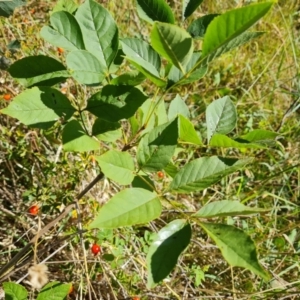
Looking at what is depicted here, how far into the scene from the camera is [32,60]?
848mm

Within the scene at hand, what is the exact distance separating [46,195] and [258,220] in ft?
3.28

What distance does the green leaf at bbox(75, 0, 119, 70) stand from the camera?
82cm

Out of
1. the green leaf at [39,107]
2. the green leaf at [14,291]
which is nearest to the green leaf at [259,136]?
the green leaf at [39,107]

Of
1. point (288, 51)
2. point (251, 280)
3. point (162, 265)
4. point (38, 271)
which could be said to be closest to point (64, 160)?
point (38, 271)

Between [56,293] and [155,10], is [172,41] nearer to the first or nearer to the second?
[155,10]

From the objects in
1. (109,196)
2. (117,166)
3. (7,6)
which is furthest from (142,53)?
(109,196)

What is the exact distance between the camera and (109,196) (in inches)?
68.7

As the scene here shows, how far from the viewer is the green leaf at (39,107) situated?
0.80m

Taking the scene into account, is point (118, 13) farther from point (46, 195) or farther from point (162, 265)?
point (162, 265)

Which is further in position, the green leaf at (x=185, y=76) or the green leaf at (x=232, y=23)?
the green leaf at (x=185, y=76)

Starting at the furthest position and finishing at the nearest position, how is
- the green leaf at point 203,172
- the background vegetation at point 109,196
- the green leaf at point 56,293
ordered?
the background vegetation at point 109,196
the green leaf at point 56,293
the green leaf at point 203,172

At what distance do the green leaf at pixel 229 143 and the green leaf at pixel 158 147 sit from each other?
7cm

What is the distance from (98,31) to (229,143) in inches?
12.6

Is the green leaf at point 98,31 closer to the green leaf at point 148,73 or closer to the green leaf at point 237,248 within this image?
the green leaf at point 148,73
